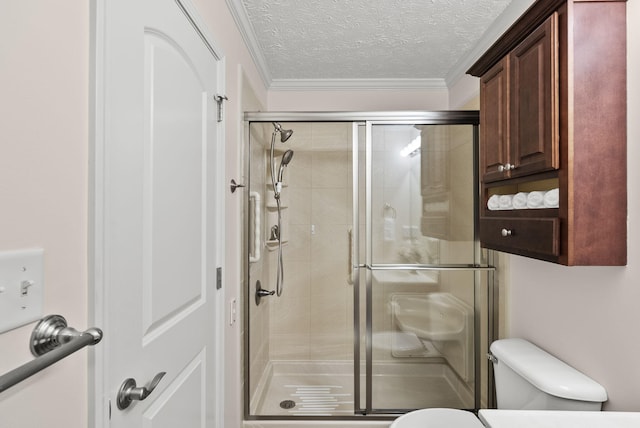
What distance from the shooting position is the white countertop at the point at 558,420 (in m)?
1.06

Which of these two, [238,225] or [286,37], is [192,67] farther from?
[286,37]

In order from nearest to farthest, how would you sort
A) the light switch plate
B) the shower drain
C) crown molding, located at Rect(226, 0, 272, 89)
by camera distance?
the light switch plate < crown molding, located at Rect(226, 0, 272, 89) < the shower drain

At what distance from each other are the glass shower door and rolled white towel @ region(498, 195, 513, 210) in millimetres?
582

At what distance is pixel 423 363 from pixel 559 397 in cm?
97

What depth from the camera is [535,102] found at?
1.38 m

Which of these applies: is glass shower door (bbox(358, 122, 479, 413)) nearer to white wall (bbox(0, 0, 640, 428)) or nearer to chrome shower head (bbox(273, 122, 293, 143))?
chrome shower head (bbox(273, 122, 293, 143))

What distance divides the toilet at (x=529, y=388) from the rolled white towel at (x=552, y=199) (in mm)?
663

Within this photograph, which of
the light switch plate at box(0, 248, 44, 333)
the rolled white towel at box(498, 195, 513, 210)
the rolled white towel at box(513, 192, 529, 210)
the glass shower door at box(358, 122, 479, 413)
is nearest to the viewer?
the light switch plate at box(0, 248, 44, 333)

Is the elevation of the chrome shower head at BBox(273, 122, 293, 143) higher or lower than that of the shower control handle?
higher

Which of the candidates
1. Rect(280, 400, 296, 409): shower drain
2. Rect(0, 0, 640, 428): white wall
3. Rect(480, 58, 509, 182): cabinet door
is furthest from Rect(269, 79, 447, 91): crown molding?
Rect(280, 400, 296, 409): shower drain

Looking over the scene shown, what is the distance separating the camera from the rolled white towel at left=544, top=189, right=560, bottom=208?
1308 millimetres

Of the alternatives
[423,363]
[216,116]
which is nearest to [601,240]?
[423,363]

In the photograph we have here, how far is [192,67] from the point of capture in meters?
1.32

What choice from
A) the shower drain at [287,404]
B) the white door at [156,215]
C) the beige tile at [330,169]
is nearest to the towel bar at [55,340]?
the white door at [156,215]
